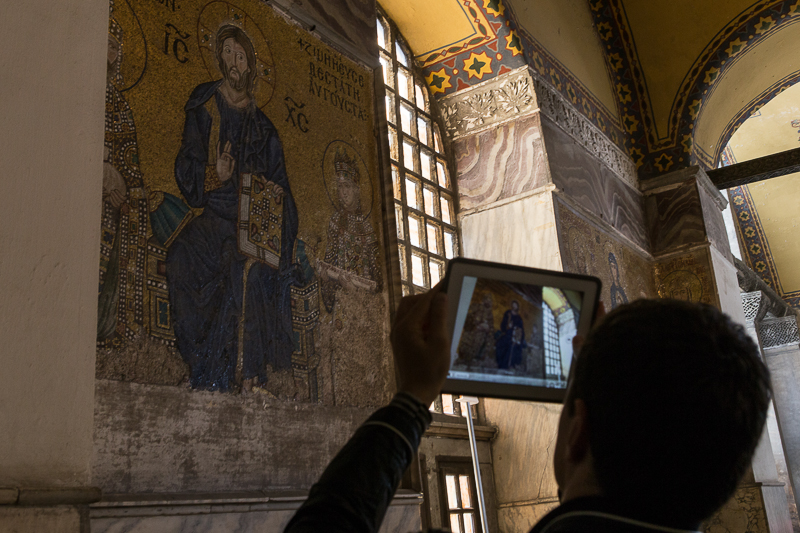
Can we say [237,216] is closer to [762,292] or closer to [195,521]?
[195,521]

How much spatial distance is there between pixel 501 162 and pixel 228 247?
4.43 metres


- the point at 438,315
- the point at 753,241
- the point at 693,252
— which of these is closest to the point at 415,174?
the point at 693,252

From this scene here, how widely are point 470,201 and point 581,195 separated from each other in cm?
121

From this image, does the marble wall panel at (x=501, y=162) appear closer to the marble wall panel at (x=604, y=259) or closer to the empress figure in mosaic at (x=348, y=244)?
the marble wall panel at (x=604, y=259)

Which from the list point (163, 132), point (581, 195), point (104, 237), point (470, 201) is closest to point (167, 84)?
point (163, 132)

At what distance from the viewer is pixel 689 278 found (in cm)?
954

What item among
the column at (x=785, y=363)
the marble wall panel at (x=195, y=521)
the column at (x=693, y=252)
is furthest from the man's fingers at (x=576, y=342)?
the column at (x=785, y=363)

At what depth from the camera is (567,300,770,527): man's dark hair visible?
0.95 metres

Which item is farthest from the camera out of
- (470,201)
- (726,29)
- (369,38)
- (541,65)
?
(726,29)

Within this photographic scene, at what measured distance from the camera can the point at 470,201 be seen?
7.62 metres

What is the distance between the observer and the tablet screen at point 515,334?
1.19m

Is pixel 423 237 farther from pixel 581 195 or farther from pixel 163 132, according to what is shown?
pixel 163 132

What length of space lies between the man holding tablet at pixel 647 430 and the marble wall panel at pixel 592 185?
6495 millimetres

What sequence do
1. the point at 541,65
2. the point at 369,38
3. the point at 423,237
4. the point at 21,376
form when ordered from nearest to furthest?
the point at 21,376, the point at 369,38, the point at 423,237, the point at 541,65
